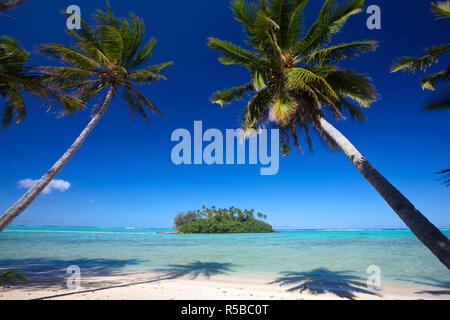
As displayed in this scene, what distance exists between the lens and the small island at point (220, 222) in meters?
59.7

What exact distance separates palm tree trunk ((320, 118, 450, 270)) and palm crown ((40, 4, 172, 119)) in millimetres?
7871

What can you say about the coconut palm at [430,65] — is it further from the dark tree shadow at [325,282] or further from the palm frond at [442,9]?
the dark tree shadow at [325,282]

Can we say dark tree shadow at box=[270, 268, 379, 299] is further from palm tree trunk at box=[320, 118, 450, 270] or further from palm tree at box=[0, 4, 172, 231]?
palm tree at box=[0, 4, 172, 231]

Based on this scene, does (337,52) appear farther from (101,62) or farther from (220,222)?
(220,222)

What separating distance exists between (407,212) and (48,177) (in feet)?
29.8

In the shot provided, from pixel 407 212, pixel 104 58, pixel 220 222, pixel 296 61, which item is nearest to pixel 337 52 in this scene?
pixel 296 61

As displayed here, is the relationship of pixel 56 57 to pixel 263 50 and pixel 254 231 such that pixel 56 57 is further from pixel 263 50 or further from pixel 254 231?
pixel 254 231

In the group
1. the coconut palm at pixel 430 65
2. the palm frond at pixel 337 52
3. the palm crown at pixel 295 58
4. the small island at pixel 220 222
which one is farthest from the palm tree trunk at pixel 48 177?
the small island at pixel 220 222

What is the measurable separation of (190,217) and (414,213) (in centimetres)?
6602

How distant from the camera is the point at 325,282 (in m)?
8.99

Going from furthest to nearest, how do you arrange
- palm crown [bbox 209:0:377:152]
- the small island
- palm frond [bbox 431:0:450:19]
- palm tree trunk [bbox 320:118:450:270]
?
the small island → palm crown [bbox 209:0:377:152] → palm frond [bbox 431:0:450:19] → palm tree trunk [bbox 320:118:450:270]

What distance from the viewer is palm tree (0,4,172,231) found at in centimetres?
738

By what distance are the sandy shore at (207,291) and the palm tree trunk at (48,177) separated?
9.81 feet

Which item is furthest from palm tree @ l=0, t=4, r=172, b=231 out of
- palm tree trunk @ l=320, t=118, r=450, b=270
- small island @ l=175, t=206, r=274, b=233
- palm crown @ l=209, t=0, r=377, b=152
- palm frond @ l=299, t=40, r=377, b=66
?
small island @ l=175, t=206, r=274, b=233
